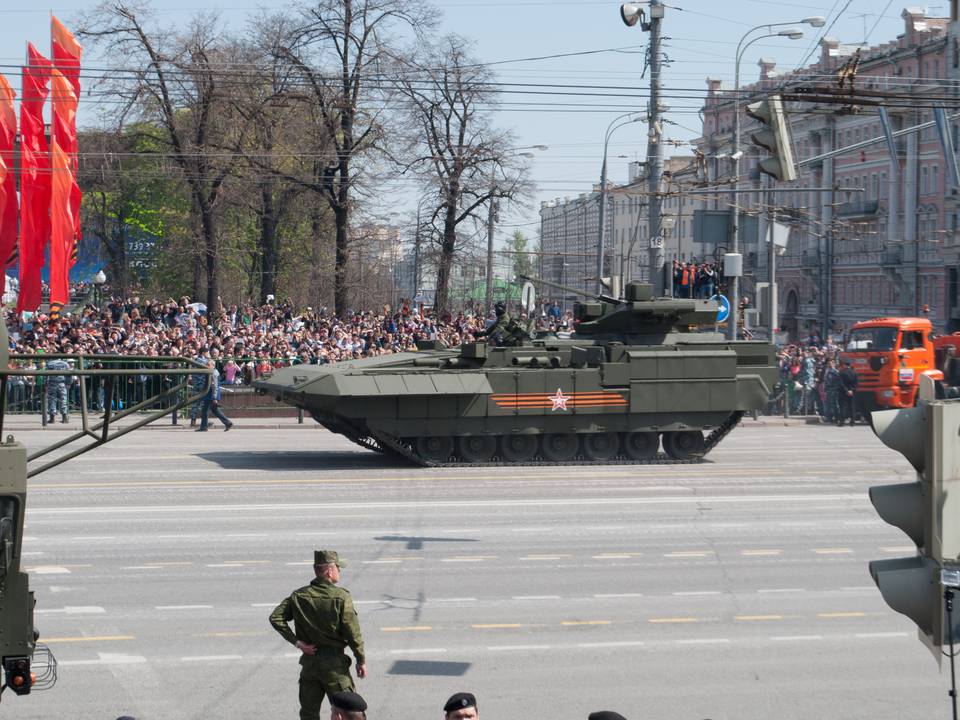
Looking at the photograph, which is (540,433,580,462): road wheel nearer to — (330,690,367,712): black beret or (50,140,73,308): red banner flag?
(50,140,73,308): red banner flag

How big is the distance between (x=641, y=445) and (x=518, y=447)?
6.52 feet

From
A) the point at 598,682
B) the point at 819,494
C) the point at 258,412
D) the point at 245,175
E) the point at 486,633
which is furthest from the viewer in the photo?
the point at 245,175

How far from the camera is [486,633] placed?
11141 mm

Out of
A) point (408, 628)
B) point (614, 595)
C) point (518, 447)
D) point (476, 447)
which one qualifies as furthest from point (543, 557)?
point (518, 447)

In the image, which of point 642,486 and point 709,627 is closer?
point 709,627

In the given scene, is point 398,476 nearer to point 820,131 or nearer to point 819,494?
point 819,494

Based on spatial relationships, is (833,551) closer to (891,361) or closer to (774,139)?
(774,139)

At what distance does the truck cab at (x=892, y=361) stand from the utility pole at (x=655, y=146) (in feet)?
20.6

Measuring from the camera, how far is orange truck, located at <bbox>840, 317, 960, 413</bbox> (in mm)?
30672

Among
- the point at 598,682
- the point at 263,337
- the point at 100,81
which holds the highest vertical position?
the point at 100,81

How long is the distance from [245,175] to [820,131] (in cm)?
4106

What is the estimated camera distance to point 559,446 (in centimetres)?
2180

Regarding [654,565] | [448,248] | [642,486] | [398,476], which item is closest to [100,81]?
[448,248]

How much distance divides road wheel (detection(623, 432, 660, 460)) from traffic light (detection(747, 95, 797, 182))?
283 inches
